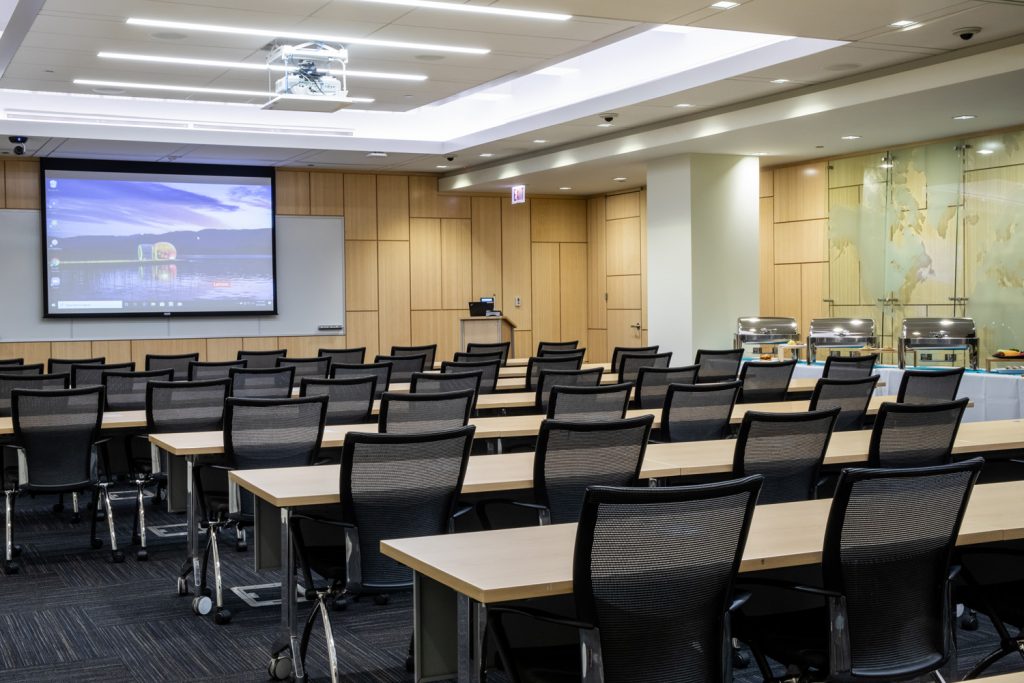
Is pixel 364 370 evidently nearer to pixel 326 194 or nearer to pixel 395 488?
pixel 395 488

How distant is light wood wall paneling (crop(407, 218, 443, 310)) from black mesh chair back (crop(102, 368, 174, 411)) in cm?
898

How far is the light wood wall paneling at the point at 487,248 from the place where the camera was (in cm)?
1670

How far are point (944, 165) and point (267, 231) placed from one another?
8659 millimetres

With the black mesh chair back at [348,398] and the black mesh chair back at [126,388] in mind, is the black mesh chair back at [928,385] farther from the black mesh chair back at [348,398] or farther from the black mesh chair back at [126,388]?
the black mesh chair back at [126,388]

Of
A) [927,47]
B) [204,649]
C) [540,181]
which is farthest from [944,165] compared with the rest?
[204,649]

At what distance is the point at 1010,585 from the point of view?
3703mm

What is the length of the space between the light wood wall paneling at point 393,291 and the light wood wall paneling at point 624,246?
3162 mm

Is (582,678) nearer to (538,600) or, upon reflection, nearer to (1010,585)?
(538,600)

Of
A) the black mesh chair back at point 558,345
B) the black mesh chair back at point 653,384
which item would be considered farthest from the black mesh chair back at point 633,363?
the black mesh chair back at point 558,345

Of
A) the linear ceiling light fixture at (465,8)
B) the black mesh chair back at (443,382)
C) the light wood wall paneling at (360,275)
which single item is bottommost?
the black mesh chair back at (443,382)

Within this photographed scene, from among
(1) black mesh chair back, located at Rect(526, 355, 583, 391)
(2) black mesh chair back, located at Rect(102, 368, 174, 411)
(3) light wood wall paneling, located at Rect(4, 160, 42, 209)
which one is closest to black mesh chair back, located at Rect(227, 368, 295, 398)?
(2) black mesh chair back, located at Rect(102, 368, 174, 411)

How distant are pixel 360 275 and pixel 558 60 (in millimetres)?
7190

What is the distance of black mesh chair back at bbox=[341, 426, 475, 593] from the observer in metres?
3.80

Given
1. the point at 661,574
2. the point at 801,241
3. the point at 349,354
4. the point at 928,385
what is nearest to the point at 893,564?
the point at 661,574
